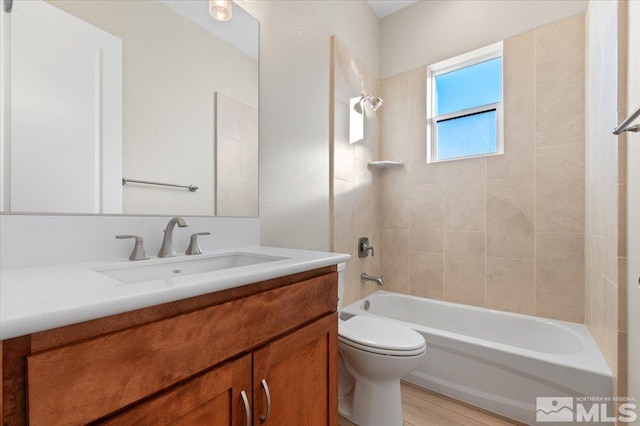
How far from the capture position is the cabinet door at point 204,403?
55 centimetres

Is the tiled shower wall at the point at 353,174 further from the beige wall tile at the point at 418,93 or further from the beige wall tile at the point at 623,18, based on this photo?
the beige wall tile at the point at 623,18

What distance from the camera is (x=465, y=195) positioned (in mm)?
2217

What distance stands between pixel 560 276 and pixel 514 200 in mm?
563

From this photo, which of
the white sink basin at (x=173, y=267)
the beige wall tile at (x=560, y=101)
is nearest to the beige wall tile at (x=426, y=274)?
the beige wall tile at (x=560, y=101)

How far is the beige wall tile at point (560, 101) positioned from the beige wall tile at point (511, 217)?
→ 0.31 meters

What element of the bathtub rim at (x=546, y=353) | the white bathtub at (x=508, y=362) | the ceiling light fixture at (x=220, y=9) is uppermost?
the ceiling light fixture at (x=220, y=9)

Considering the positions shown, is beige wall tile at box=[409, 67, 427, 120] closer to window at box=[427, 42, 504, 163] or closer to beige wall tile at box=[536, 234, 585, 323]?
window at box=[427, 42, 504, 163]

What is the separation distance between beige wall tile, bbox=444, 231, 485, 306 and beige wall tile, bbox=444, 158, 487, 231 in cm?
8

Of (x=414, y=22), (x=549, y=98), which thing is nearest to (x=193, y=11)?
(x=414, y=22)

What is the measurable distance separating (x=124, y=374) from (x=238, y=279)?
0.89 feet

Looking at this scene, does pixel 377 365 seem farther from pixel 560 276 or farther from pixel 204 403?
pixel 560 276

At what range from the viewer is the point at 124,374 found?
52 centimetres

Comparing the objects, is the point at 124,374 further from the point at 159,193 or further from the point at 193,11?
the point at 193,11

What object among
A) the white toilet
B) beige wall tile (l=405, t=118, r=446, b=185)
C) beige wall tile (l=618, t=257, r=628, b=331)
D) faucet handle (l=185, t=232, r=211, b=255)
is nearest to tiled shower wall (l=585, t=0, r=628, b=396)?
beige wall tile (l=618, t=257, r=628, b=331)
